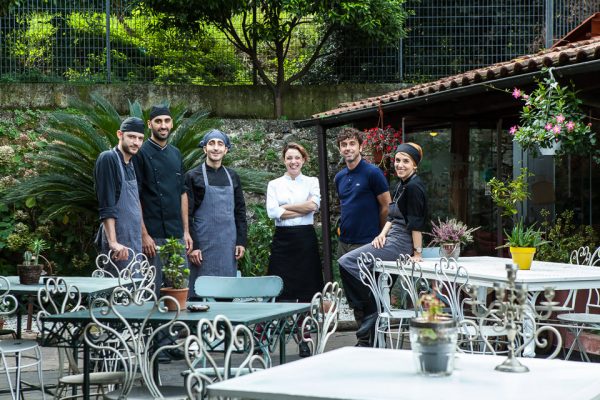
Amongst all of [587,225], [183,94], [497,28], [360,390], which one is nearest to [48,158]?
[183,94]

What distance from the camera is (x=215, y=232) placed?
8219mm

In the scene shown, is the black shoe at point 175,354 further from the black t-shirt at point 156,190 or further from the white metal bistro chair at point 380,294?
the white metal bistro chair at point 380,294

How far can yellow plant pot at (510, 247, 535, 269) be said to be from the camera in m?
7.09

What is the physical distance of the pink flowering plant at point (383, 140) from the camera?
1202 centimetres

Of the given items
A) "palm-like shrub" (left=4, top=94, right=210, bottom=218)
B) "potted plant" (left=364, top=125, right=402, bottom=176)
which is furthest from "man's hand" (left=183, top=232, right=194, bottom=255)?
"potted plant" (left=364, top=125, right=402, bottom=176)

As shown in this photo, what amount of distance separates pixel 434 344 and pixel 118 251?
4358 millimetres

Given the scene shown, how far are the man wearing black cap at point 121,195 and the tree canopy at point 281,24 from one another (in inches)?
292

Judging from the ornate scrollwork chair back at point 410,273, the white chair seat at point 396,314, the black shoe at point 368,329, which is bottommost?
the black shoe at point 368,329

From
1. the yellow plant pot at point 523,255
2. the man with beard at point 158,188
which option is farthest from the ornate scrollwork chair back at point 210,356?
the man with beard at point 158,188

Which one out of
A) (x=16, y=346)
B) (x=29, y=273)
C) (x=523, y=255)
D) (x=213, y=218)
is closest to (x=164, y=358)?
(x=213, y=218)

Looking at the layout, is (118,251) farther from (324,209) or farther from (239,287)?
(324,209)

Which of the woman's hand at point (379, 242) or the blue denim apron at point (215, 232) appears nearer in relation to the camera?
the woman's hand at point (379, 242)

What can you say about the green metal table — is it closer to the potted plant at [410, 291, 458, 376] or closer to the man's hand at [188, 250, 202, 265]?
the potted plant at [410, 291, 458, 376]

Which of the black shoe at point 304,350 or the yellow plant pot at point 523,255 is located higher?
the yellow plant pot at point 523,255
